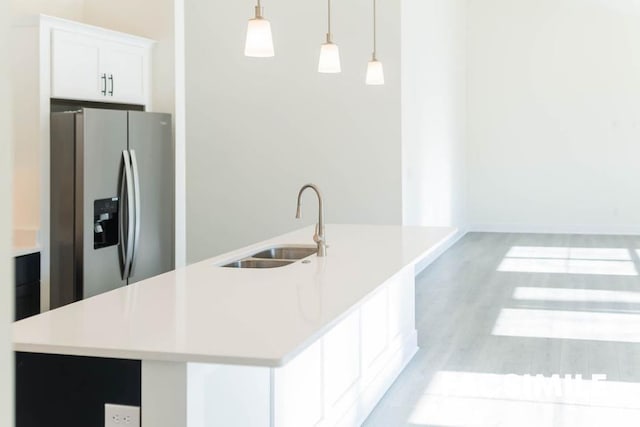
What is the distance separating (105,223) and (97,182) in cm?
29

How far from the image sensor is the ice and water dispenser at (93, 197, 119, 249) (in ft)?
16.8

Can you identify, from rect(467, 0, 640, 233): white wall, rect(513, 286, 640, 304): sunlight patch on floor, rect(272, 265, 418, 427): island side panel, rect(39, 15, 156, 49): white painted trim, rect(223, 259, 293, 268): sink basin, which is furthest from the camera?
rect(467, 0, 640, 233): white wall

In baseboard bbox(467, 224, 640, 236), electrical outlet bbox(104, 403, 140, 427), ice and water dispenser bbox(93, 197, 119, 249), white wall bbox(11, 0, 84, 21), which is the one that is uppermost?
white wall bbox(11, 0, 84, 21)

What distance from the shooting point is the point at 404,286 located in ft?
17.7

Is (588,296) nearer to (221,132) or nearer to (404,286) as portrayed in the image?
(404,286)

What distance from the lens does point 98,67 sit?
17.6 feet

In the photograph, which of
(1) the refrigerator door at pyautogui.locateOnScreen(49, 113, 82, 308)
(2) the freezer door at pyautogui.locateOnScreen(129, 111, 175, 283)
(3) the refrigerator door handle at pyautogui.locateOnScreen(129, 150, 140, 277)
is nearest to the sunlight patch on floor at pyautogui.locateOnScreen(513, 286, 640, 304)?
(2) the freezer door at pyautogui.locateOnScreen(129, 111, 175, 283)

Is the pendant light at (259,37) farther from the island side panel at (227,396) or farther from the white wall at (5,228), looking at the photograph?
the white wall at (5,228)

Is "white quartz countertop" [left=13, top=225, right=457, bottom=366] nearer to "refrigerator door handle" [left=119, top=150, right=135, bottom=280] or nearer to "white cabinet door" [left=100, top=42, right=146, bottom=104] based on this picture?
"refrigerator door handle" [left=119, top=150, right=135, bottom=280]

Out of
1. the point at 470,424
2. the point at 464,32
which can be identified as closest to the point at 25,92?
the point at 470,424

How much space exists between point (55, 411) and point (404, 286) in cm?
316

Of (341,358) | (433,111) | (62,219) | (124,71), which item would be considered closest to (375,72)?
(124,71)

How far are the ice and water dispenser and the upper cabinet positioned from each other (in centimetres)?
67

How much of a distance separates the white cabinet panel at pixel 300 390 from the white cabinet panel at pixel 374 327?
30.4 inches
